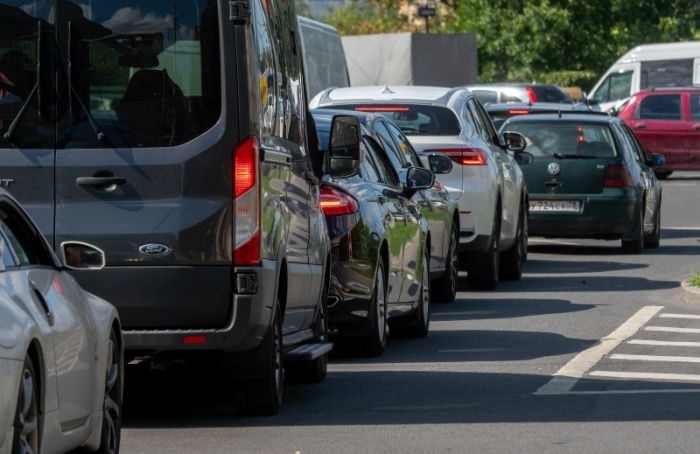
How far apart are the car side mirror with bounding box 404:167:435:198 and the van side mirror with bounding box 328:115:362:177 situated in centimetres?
224

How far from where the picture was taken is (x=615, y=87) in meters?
45.4

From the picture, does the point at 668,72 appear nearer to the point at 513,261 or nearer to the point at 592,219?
the point at 592,219

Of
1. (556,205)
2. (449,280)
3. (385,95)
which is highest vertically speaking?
(385,95)

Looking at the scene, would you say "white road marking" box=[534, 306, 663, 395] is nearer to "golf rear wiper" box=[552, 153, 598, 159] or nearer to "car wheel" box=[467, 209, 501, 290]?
"car wheel" box=[467, 209, 501, 290]

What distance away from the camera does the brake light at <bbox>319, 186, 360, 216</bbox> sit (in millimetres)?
12266

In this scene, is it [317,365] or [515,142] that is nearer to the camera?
[317,365]

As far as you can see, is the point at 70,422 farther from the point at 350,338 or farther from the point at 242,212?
the point at 350,338

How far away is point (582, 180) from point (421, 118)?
533 centimetres

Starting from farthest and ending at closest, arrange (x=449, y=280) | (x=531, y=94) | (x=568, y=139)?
(x=531, y=94) → (x=568, y=139) → (x=449, y=280)

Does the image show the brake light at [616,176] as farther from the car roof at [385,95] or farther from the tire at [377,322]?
the tire at [377,322]

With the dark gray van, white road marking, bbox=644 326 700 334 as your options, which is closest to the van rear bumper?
the dark gray van

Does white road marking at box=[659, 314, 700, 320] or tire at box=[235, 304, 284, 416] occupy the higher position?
tire at box=[235, 304, 284, 416]

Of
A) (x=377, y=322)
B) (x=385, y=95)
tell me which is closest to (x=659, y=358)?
(x=377, y=322)

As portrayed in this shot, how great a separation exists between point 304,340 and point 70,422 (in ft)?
11.8
